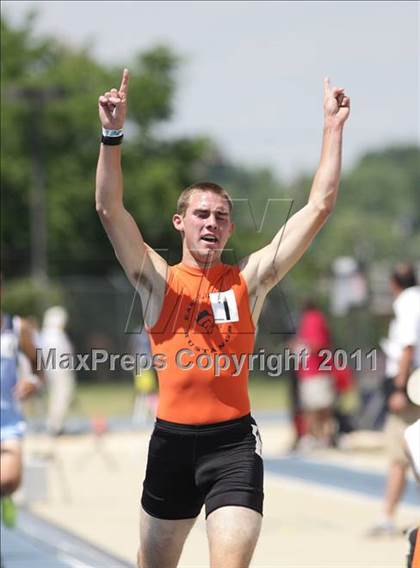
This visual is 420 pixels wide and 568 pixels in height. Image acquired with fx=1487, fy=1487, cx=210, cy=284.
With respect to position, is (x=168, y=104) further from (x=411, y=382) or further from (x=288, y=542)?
(x=411, y=382)

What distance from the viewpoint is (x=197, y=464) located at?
6.21 m

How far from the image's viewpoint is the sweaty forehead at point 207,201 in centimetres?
632

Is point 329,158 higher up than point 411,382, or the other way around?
point 329,158

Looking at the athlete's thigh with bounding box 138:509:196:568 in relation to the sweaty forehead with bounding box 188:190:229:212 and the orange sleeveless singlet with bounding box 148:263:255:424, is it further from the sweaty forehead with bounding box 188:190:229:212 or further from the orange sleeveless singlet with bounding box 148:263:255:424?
the sweaty forehead with bounding box 188:190:229:212

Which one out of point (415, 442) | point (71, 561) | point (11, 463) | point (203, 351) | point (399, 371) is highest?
point (203, 351)

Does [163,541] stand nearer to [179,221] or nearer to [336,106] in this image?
[179,221]

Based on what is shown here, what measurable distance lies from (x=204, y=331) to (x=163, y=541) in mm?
894

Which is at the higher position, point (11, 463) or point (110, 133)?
point (110, 133)

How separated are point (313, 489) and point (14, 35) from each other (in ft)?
19.5

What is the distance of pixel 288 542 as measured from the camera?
11.7 metres

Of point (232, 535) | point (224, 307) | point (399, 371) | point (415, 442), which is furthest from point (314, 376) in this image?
point (232, 535)

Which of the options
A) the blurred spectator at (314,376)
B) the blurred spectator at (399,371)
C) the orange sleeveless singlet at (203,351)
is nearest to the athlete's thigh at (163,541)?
the orange sleeveless singlet at (203,351)

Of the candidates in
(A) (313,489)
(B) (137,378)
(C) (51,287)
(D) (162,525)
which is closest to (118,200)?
(D) (162,525)

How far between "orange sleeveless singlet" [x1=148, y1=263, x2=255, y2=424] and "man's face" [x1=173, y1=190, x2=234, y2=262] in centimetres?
16
